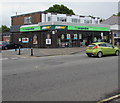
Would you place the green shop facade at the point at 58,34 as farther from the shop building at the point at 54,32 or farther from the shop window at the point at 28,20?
the shop window at the point at 28,20

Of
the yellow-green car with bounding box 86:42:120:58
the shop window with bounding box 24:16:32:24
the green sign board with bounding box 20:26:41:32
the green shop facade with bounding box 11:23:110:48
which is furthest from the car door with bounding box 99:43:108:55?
the shop window with bounding box 24:16:32:24

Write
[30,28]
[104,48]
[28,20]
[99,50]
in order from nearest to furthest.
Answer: [99,50]
[104,48]
[30,28]
[28,20]

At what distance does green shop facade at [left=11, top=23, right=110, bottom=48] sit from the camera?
3030 centimetres

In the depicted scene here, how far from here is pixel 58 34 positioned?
30281 millimetres

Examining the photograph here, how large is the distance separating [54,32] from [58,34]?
2.75 feet

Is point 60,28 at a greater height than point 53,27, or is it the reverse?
point 53,27

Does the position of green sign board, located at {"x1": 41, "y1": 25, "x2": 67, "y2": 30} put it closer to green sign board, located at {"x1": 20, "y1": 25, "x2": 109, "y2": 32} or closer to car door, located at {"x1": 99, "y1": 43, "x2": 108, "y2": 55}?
green sign board, located at {"x1": 20, "y1": 25, "x2": 109, "y2": 32}

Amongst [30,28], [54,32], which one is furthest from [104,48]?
[30,28]

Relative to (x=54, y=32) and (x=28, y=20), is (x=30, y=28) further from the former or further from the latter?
(x=54, y=32)

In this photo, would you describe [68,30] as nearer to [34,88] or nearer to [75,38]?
[75,38]

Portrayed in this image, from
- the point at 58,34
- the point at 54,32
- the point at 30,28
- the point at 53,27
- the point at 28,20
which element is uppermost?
the point at 28,20

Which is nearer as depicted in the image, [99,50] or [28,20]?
[99,50]

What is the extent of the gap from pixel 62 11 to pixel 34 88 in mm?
56206

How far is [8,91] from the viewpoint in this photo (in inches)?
249
